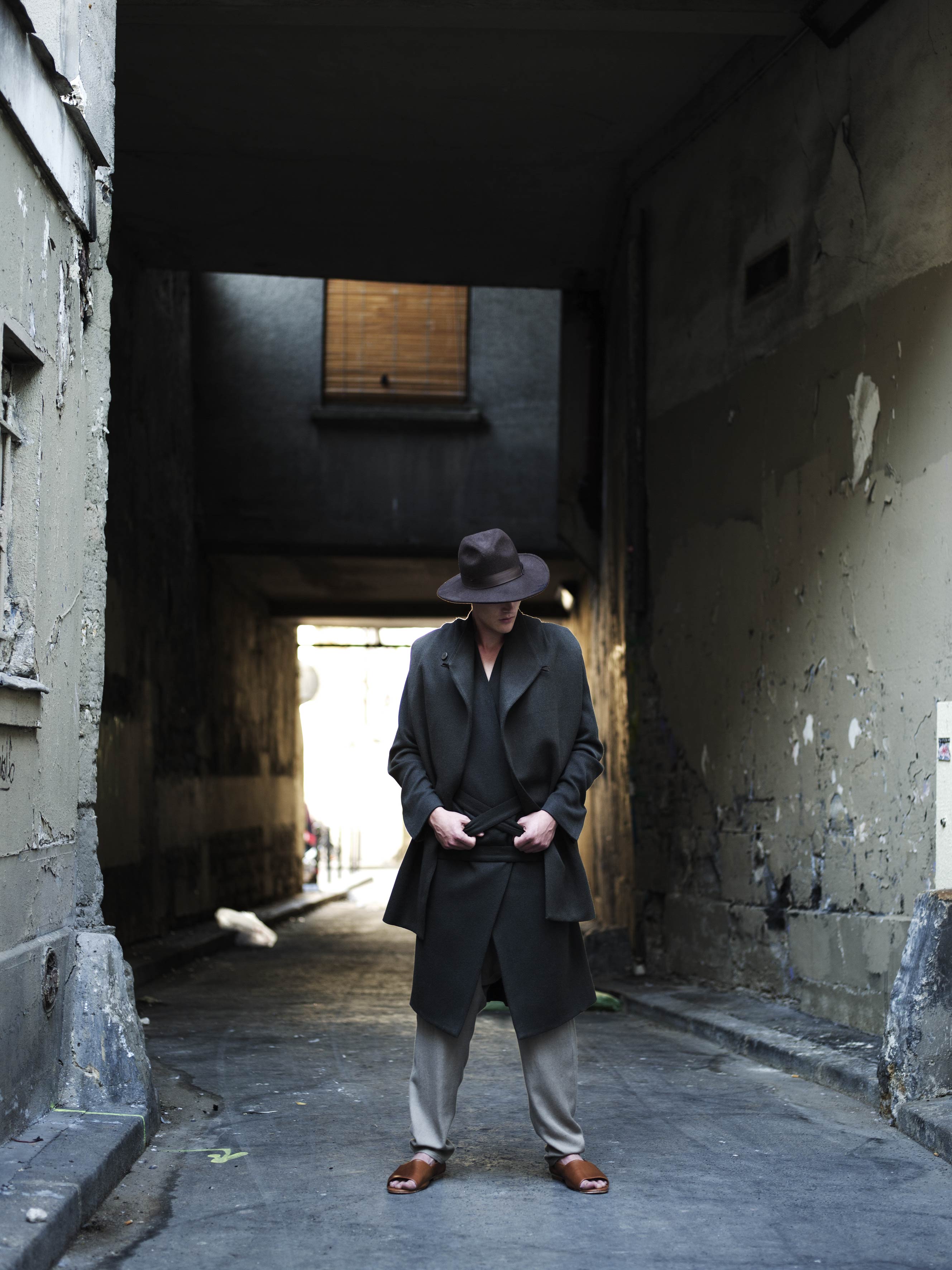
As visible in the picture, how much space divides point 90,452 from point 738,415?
4.18 meters

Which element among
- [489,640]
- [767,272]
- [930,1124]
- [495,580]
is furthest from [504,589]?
[767,272]

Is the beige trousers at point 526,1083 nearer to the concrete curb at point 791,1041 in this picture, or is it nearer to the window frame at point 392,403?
the concrete curb at point 791,1041

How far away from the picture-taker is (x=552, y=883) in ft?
13.4

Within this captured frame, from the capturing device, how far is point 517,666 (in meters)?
4.26

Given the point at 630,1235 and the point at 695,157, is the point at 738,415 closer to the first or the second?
the point at 695,157

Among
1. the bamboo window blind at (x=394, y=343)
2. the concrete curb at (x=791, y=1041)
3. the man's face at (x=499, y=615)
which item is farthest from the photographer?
the bamboo window blind at (x=394, y=343)

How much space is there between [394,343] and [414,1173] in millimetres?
11089

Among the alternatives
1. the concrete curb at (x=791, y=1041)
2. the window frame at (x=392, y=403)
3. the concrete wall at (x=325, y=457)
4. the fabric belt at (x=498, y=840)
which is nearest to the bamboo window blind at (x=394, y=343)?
the window frame at (x=392, y=403)

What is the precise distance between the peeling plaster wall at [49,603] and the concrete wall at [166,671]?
501cm

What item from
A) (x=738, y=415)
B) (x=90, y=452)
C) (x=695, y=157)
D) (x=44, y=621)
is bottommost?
(x=44, y=621)

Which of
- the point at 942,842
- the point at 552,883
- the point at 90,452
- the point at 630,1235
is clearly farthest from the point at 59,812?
the point at 942,842

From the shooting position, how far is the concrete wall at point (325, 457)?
13750 millimetres

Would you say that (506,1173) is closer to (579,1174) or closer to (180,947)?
(579,1174)

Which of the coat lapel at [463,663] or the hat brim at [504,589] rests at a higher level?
the hat brim at [504,589]
